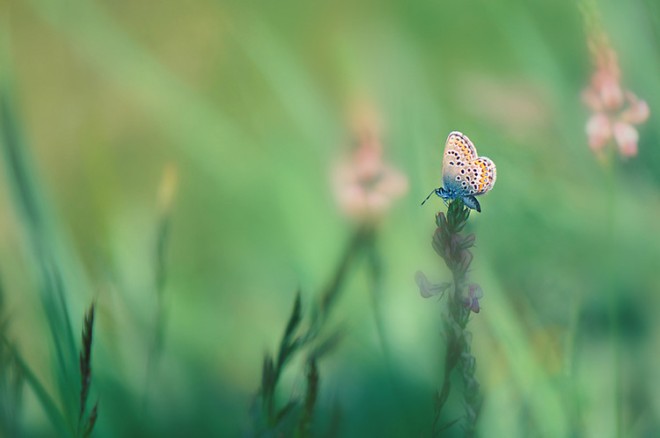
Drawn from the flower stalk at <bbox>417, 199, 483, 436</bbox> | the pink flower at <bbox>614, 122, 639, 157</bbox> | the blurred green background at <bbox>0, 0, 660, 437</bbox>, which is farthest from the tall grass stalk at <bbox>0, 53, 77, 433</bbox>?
the pink flower at <bbox>614, 122, 639, 157</bbox>

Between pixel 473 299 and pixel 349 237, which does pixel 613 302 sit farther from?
pixel 349 237

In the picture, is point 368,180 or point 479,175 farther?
point 368,180

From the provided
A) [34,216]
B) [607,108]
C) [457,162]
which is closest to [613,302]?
[607,108]

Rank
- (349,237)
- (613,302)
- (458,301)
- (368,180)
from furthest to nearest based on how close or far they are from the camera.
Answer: (349,237) → (368,180) → (613,302) → (458,301)

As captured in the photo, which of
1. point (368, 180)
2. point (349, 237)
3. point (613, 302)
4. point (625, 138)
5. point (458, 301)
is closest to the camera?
Result: point (458, 301)

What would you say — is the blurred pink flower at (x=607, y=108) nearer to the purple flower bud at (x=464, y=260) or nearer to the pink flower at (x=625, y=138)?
the pink flower at (x=625, y=138)

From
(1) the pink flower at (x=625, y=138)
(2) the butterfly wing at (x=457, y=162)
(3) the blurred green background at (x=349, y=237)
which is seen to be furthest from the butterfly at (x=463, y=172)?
(1) the pink flower at (x=625, y=138)
